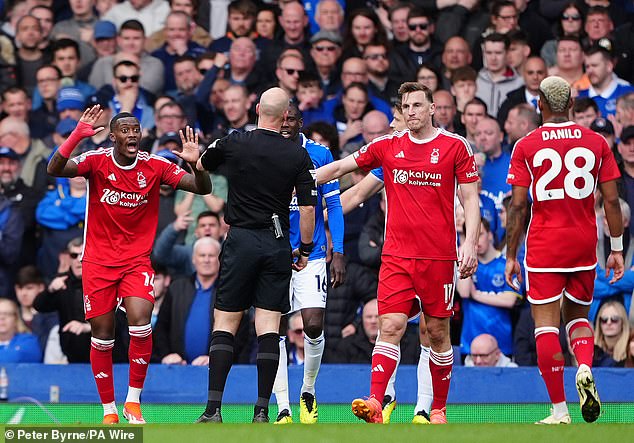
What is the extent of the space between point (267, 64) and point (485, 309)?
469 cm

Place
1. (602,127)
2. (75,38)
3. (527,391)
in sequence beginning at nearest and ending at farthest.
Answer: (527,391), (602,127), (75,38)

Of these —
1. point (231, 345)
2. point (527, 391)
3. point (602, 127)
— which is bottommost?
point (527, 391)

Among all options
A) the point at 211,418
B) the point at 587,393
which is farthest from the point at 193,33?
the point at 587,393

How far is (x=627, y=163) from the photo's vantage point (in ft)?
50.3

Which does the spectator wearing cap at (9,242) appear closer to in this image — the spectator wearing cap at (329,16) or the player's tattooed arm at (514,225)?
the spectator wearing cap at (329,16)

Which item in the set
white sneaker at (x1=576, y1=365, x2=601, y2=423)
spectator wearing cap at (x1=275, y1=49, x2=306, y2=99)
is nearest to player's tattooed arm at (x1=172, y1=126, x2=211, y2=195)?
white sneaker at (x1=576, y1=365, x2=601, y2=423)

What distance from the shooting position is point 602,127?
1545 cm

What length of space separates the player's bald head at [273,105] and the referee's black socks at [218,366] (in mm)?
1716

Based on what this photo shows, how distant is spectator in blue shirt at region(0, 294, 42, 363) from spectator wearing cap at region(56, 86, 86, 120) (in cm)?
269

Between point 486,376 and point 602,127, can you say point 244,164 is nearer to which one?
point 486,376

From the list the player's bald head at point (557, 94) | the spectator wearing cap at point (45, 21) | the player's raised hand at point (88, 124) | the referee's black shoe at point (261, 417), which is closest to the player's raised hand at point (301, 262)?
the referee's black shoe at point (261, 417)

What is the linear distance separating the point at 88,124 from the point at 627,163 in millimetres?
6882

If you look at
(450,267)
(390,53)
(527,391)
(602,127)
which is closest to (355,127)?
(390,53)

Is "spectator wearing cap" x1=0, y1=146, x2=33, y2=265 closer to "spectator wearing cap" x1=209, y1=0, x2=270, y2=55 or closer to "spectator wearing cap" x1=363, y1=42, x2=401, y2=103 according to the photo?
"spectator wearing cap" x1=209, y1=0, x2=270, y2=55
